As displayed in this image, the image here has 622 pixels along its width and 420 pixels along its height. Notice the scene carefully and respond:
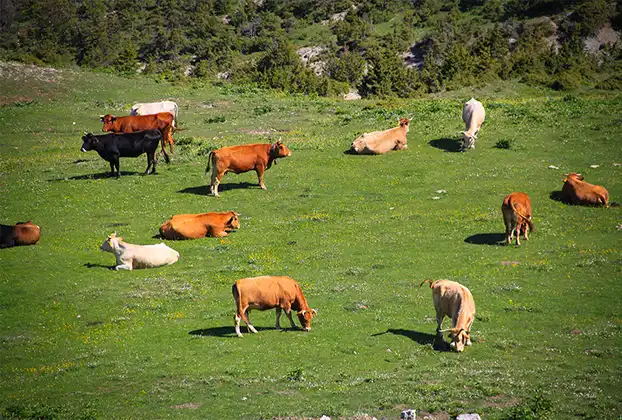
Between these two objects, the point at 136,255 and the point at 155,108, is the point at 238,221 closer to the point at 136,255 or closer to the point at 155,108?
the point at 136,255

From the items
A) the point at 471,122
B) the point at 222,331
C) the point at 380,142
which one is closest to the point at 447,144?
the point at 471,122

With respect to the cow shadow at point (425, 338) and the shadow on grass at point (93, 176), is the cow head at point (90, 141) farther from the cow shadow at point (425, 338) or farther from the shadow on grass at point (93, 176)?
the cow shadow at point (425, 338)

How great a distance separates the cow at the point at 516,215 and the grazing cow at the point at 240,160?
11599 mm

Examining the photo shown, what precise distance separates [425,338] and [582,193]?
14212 mm

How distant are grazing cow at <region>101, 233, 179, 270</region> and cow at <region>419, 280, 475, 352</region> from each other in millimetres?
10028

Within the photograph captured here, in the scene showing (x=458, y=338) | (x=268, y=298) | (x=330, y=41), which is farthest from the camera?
(x=330, y=41)

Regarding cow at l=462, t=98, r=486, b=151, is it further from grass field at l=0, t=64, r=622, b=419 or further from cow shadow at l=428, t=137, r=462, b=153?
grass field at l=0, t=64, r=622, b=419

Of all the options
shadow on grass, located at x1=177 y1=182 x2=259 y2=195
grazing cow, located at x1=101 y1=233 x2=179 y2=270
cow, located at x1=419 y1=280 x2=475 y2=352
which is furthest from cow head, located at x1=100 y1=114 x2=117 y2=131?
cow, located at x1=419 y1=280 x2=475 y2=352

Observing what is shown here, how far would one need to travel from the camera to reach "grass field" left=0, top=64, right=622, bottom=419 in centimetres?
1670

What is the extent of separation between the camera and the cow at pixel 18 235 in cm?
2839

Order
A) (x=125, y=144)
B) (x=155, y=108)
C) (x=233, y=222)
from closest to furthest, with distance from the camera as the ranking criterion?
(x=233, y=222) → (x=125, y=144) → (x=155, y=108)

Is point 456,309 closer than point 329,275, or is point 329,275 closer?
point 456,309

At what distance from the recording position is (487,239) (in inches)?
1107

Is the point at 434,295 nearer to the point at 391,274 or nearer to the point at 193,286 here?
the point at 391,274
